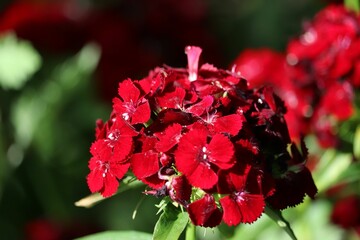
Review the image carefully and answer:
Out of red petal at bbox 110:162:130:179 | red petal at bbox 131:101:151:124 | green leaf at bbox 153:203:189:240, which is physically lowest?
green leaf at bbox 153:203:189:240

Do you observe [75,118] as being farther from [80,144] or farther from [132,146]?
[132,146]

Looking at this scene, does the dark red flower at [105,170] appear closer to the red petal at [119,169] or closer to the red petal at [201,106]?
the red petal at [119,169]

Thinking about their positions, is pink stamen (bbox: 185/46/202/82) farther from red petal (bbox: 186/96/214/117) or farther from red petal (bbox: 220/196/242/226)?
red petal (bbox: 220/196/242/226)

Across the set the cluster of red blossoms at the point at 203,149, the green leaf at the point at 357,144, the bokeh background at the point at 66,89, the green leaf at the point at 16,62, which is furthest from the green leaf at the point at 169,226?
the green leaf at the point at 16,62

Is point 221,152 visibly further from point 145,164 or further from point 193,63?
point 193,63

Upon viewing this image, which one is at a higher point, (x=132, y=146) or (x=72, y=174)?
(x=132, y=146)

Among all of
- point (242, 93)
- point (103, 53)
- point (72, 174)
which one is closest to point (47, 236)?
point (72, 174)

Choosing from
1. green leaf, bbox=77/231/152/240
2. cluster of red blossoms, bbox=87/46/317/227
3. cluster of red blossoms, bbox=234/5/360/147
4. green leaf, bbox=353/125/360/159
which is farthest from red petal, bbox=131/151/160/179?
green leaf, bbox=353/125/360/159

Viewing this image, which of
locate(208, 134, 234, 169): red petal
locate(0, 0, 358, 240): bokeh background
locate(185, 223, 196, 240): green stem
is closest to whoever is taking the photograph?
locate(208, 134, 234, 169): red petal
